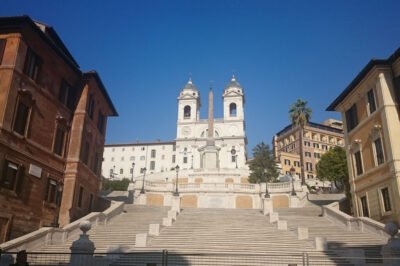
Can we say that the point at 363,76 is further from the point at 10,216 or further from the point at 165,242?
the point at 10,216

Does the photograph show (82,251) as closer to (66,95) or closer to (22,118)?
(22,118)

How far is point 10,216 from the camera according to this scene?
18266mm

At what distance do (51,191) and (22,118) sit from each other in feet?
18.2

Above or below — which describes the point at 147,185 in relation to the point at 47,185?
above

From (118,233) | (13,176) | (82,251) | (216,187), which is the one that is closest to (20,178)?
(13,176)

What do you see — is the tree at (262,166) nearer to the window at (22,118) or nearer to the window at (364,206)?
the window at (364,206)

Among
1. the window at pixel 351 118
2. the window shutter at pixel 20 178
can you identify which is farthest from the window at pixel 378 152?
the window shutter at pixel 20 178

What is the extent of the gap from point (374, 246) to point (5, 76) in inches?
876

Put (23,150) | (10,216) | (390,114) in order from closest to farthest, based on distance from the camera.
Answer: (10,216) → (23,150) → (390,114)

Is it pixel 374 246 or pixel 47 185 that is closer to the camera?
pixel 374 246

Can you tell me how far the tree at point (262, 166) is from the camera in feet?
197

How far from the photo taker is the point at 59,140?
81.0ft

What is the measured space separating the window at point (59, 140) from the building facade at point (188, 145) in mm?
73791

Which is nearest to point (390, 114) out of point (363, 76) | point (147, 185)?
point (363, 76)
